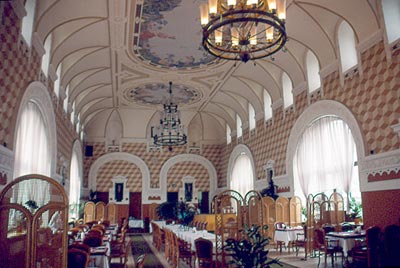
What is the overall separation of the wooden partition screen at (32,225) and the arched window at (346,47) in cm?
894

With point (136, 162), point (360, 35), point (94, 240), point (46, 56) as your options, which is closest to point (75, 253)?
point (94, 240)

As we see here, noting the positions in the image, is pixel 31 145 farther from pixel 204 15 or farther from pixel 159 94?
pixel 159 94

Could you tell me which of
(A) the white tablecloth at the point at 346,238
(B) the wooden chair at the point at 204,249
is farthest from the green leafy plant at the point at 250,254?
(A) the white tablecloth at the point at 346,238

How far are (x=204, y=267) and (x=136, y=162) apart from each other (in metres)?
16.1

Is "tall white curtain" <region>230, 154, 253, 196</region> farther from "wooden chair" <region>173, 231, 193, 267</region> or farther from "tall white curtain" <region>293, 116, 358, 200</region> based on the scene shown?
"wooden chair" <region>173, 231, 193, 267</region>

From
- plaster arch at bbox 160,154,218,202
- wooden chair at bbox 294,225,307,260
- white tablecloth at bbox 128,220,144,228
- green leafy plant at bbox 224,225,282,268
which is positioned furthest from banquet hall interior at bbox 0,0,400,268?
plaster arch at bbox 160,154,218,202

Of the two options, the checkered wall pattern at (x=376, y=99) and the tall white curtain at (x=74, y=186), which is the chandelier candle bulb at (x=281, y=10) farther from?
the tall white curtain at (x=74, y=186)

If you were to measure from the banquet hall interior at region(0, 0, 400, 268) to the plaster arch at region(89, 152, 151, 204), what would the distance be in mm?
2564

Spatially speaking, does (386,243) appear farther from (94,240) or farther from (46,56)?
(46,56)

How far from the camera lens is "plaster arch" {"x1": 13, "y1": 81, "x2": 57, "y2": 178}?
28.1 feet

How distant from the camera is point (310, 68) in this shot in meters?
13.0

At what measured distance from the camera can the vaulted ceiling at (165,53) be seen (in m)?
9.83

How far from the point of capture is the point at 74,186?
18.6 meters

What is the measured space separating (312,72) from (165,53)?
5.35 meters
